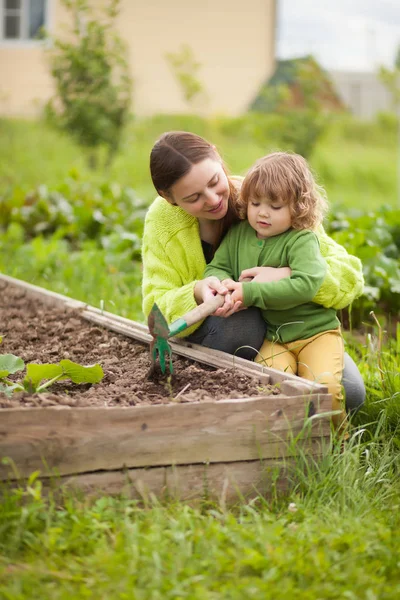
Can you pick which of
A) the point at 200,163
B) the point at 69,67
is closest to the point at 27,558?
the point at 200,163

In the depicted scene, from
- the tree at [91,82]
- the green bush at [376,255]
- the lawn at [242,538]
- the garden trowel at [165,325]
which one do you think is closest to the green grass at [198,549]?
the lawn at [242,538]

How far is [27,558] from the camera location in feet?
6.52

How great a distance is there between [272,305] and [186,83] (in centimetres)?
1066

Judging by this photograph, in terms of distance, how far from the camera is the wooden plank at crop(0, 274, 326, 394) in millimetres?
2719

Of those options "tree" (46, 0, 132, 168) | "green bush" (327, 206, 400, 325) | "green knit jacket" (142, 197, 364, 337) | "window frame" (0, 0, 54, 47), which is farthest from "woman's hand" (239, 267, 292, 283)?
"window frame" (0, 0, 54, 47)

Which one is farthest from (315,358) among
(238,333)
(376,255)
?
(376,255)

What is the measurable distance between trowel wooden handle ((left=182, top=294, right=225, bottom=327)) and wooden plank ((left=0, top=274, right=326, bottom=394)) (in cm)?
21

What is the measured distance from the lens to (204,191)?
2932mm

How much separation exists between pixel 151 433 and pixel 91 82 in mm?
8178

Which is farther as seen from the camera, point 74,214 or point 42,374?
point 74,214

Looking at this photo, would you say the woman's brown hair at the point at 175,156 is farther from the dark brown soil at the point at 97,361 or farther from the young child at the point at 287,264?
the dark brown soil at the point at 97,361

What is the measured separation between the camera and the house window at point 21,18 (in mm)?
14773

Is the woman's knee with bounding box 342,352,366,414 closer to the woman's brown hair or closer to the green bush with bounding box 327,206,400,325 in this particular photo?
the woman's brown hair

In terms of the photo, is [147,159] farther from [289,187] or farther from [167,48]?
[289,187]
